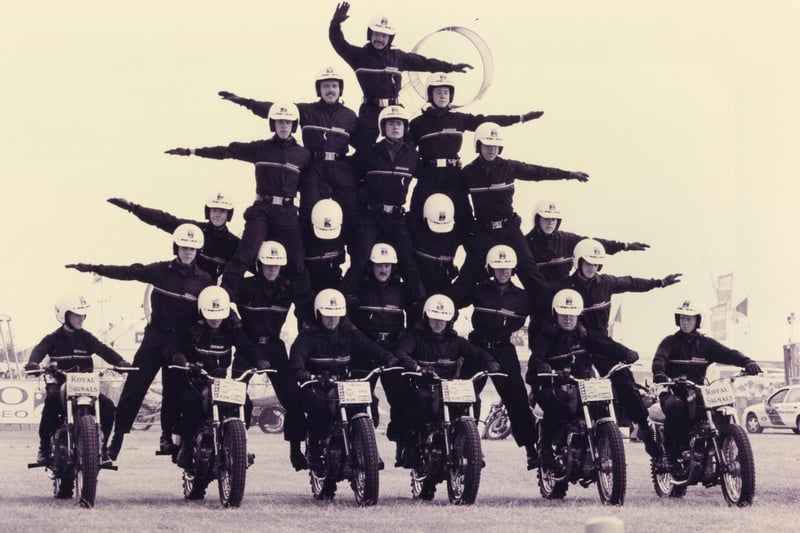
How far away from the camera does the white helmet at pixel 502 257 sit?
55.4 feet

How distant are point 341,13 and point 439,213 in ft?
9.60

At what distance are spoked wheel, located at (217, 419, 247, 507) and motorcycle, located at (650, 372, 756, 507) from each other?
4.94 m

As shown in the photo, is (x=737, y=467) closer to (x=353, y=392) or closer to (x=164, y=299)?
(x=353, y=392)

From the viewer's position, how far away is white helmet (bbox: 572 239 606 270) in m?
17.2

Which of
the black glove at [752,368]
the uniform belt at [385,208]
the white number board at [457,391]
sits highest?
the uniform belt at [385,208]

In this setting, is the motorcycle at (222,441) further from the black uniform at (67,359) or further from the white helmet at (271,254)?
the white helmet at (271,254)

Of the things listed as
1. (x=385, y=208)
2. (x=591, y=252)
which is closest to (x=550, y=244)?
(x=591, y=252)

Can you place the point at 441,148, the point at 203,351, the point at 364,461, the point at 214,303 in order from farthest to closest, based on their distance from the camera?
the point at 441,148 < the point at 203,351 < the point at 214,303 < the point at 364,461

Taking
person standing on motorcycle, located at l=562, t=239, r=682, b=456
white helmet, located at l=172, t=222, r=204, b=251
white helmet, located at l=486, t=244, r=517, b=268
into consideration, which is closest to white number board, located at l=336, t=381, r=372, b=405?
white helmet, located at l=172, t=222, r=204, b=251

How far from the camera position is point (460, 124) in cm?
1784

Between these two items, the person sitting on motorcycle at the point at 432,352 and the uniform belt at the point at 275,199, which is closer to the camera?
the person sitting on motorcycle at the point at 432,352

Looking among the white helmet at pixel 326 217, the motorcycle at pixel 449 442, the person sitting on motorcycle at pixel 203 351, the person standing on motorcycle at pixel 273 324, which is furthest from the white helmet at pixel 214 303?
Answer: the motorcycle at pixel 449 442

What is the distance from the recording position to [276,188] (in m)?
17.1

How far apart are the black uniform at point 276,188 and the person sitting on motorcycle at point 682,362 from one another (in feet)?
14.0
